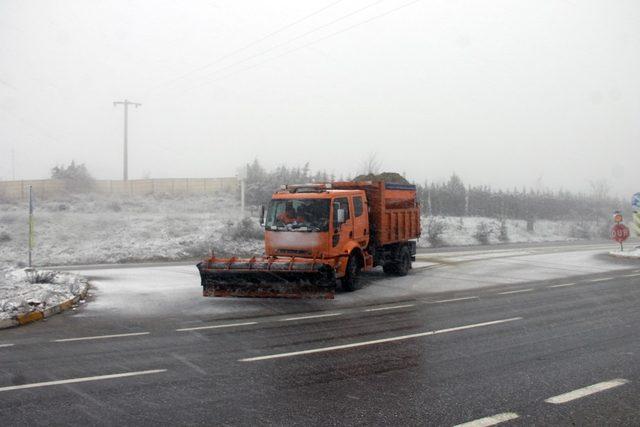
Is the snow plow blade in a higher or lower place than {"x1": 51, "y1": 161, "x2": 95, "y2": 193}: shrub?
lower

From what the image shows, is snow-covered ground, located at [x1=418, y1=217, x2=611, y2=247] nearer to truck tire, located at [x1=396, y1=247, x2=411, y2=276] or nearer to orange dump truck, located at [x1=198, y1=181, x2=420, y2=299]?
truck tire, located at [x1=396, y1=247, x2=411, y2=276]

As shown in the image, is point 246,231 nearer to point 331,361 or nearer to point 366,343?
point 366,343

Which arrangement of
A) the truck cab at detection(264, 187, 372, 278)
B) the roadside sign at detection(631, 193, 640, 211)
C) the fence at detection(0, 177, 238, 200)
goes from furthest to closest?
1. the fence at detection(0, 177, 238, 200)
2. the roadside sign at detection(631, 193, 640, 211)
3. the truck cab at detection(264, 187, 372, 278)

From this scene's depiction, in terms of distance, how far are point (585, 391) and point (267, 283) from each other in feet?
26.4

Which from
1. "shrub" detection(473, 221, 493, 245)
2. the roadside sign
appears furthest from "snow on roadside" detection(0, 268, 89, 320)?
"shrub" detection(473, 221, 493, 245)

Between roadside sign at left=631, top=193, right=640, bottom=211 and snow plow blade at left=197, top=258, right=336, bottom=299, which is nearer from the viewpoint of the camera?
snow plow blade at left=197, top=258, right=336, bottom=299

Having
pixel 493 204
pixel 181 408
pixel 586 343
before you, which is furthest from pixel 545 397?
pixel 493 204

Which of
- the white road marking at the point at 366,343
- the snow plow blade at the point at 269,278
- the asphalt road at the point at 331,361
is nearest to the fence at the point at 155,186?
the snow plow blade at the point at 269,278

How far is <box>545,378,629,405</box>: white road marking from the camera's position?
6.18 m

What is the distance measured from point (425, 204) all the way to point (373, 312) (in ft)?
139

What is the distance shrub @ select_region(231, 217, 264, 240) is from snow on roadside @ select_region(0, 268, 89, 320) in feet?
51.1

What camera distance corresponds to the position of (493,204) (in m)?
58.3

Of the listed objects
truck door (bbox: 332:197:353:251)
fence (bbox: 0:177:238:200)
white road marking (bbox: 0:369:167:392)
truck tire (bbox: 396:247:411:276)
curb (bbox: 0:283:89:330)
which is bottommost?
curb (bbox: 0:283:89:330)

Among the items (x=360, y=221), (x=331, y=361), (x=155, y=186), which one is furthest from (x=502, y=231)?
(x=331, y=361)
